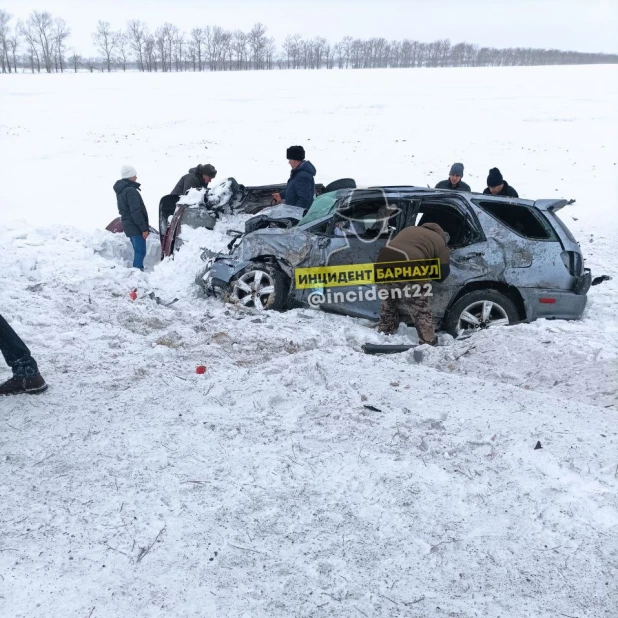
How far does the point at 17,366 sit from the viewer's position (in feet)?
14.6

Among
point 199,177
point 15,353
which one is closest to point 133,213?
point 199,177

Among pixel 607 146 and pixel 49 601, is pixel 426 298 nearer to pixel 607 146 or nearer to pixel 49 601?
pixel 49 601

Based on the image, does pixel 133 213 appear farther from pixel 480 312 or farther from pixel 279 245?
pixel 480 312

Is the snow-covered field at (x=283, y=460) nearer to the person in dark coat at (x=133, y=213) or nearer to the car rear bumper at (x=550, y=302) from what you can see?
the car rear bumper at (x=550, y=302)

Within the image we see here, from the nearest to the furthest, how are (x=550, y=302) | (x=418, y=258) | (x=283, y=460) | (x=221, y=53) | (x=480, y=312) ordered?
1. (x=283, y=460)
2. (x=418, y=258)
3. (x=550, y=302)
4. (x=480, y=312)
5. (x=221, y=53)

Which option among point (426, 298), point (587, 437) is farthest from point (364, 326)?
point (587, 437)

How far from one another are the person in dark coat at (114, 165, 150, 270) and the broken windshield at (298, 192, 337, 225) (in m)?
2.94

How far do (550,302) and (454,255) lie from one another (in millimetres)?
1175

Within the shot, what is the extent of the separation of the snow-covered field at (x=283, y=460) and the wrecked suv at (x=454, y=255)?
14.9 inches

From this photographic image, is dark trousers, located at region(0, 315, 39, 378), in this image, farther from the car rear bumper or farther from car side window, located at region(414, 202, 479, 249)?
the car rear bumper

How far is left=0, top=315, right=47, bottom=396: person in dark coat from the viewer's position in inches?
174

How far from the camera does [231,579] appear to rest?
280 cm

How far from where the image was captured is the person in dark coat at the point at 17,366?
4.41 metres

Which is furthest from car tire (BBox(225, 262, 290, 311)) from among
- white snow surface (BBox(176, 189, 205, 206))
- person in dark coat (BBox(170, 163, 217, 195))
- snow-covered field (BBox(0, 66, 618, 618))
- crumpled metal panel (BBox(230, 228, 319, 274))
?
person in dark coat (BBox(170, 163, 217, 195))
